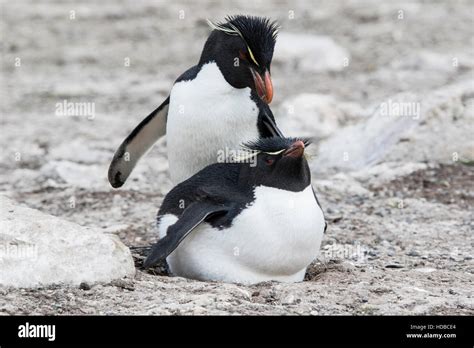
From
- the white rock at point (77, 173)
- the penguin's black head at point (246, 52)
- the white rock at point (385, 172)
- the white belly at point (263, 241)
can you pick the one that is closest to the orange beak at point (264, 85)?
the penguin's black head at point (246, 52)

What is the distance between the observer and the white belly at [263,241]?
4.71 meters

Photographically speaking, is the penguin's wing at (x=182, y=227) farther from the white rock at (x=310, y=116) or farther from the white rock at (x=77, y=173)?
the white rock at (x=310, y=116)

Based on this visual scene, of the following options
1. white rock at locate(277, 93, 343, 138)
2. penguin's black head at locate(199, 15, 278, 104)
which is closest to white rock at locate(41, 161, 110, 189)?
white rock at locate(277, 93, 343, 138)

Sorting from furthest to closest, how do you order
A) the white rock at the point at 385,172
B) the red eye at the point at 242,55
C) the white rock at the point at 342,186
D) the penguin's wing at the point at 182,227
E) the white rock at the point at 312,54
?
1. the white rock at the point at 312,54
2. the white rock at the point at 385,172
3. the white rock at the point at 342,186
4. the red eye at the point at 242,55
5. the penguin's wing at the point at 182,227

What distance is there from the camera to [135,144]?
6.35 metres

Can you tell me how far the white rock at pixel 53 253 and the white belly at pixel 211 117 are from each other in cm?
108

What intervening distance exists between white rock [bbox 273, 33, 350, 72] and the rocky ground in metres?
0.03

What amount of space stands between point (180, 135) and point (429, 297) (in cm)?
176

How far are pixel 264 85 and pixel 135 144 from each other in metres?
1.24

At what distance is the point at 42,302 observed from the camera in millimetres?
4234

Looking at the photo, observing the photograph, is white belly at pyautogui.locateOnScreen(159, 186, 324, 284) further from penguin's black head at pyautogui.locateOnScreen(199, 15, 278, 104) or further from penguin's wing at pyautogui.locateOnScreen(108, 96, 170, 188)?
penguin's wing at pyautogui.locateOnScreen(108, 96, 170, 188)

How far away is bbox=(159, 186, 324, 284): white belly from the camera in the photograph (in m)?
4.71

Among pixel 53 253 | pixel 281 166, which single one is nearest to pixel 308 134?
pixel 281 166
